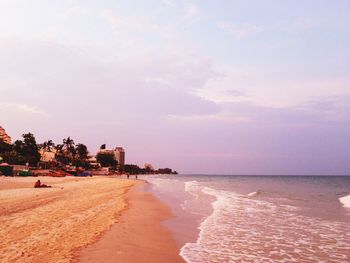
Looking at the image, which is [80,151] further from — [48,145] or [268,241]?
[268,241]

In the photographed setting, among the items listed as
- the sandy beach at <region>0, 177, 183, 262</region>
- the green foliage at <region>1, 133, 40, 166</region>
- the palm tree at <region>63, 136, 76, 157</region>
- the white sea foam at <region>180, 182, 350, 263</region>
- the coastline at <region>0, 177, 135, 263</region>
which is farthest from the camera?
the palm tree at <region>63, 136, 76, 157</region>

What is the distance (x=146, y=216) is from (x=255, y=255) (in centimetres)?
867

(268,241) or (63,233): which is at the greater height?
(63,233)

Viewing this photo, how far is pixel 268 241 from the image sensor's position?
39.2 feet

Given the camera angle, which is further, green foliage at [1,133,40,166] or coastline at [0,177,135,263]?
green foliage at [1,133,40,166]

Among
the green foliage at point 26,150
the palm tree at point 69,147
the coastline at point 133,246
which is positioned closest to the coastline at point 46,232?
the coastline at point 133,246

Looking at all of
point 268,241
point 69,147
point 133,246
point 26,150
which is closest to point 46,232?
point 133,246

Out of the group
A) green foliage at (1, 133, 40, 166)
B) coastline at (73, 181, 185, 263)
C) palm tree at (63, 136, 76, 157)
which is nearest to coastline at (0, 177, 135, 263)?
coastline at (73, 181, 185, 263)

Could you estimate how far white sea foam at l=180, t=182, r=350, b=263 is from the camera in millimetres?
9693

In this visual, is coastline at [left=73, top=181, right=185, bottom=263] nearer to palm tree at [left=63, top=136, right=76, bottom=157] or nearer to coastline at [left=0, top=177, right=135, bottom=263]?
coastline at [left=0, top=177, right=135, bottom=263]

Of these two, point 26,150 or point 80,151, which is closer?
point 26,150

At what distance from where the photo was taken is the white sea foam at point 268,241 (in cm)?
969

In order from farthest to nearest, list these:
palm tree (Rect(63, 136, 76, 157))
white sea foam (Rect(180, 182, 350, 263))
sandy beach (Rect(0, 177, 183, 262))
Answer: palm tree (Rect(63, 136, 76, 157)) < white sea foam (Rect(180, 182, 350, 263)) < sandy beach (Rect(0, 177, 183, 262))

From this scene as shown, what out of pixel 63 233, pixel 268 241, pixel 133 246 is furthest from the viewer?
pixel 268 241
